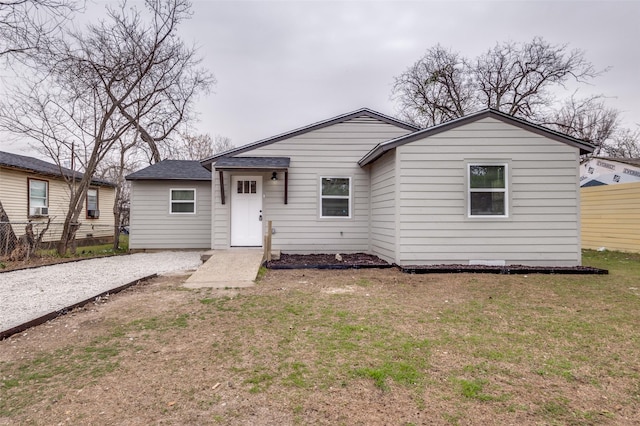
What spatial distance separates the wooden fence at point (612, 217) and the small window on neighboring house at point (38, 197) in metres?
21.1

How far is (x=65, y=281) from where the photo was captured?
6414mm

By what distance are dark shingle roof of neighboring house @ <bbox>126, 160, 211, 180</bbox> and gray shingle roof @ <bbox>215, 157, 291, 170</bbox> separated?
2.99m

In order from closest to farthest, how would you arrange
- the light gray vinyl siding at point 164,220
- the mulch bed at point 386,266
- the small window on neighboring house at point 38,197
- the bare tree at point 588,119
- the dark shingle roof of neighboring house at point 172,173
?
the mulch bed at point 386,266 < the dark shingle roof of neighboring house at point 172,173 < the light gray vinyl siding at point 164,220 < the small window on neighboring house at point 38,197 < the bare tree at point 588,119

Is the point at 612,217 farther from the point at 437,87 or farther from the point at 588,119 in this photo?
the point at 588,119

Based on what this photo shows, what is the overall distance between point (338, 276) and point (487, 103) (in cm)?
1935

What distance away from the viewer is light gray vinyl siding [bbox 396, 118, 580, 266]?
7.26 metres

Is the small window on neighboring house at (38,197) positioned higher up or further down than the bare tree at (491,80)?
further down

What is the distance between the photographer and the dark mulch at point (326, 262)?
750 centimetres

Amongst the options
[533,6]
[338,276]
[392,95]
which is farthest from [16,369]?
[392,95]

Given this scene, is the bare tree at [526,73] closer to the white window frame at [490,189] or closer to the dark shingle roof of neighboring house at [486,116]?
the dark shingle roof of neighboring house at [486,116]

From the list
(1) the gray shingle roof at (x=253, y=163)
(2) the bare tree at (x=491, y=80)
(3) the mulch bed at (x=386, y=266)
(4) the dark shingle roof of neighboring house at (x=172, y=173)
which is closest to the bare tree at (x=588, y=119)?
(2) the bare tree at (x=491, y=80)

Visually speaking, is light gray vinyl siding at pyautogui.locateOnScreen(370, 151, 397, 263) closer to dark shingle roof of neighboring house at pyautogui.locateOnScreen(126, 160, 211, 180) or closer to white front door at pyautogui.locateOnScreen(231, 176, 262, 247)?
white front door at pyautogui.locateOnScreen(231, 176, 262, 247)

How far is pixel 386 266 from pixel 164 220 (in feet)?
27.2

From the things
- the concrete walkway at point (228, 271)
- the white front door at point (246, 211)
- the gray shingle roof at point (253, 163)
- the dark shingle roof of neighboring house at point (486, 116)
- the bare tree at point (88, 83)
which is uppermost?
the bare tree at point (88, 83)
